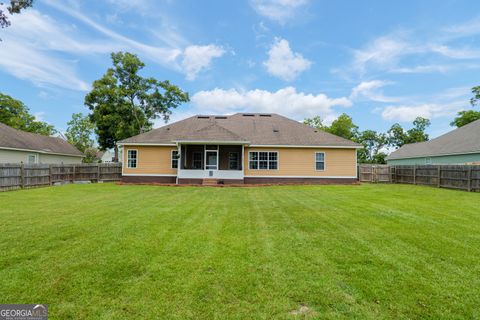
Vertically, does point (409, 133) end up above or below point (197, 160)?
above

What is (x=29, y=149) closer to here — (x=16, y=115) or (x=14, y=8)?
(x=16, y=115)

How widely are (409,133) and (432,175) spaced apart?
38.8m

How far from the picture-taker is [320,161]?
18.9 metres

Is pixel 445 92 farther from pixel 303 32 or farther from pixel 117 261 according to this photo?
pixel 117 261

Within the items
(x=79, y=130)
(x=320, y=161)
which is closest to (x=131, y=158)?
(x=320, y=161)

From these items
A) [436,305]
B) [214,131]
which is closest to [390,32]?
[214,131]

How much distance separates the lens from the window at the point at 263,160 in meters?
18.8

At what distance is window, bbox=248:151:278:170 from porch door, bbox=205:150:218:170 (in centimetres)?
247

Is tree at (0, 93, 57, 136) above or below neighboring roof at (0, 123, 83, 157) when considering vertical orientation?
above

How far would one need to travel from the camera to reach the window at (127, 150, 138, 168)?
18.9 metres

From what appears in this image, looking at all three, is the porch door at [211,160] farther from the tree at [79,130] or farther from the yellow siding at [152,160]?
the tree at [79,130]

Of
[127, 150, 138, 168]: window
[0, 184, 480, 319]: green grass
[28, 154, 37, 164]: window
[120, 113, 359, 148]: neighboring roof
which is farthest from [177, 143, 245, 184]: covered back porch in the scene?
[28, 154, 37, 164]: window

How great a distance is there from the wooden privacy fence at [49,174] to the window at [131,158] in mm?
3127

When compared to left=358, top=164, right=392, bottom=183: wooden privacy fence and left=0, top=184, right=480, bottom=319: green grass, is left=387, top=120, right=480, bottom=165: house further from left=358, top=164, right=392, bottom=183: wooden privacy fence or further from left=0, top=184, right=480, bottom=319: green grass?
left=0, top=184, right=480, bottom=319: green grass
